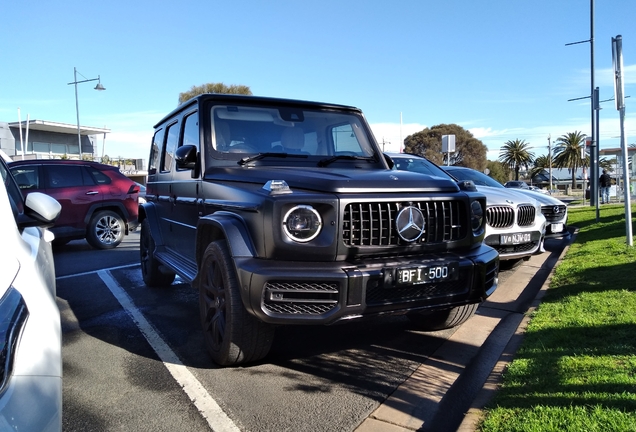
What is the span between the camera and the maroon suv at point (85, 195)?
9.52 meters

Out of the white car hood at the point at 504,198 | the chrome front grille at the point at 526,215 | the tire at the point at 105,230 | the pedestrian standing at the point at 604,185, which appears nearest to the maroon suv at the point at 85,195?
the tire at the point at 105,230

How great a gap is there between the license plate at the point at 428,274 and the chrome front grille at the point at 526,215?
12.2 feet

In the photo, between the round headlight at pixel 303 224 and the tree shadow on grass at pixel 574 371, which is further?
the round headlight at pixel 303 224

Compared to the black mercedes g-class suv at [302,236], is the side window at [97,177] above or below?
above

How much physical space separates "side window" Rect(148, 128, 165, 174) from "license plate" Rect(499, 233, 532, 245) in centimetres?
437

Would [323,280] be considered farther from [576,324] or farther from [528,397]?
[576,324]

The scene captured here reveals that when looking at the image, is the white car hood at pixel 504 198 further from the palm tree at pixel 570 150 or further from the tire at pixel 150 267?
the palm tree at pixel 570 150

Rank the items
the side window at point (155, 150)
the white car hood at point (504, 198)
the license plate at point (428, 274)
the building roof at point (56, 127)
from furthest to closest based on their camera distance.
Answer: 1. the building roof at point (56, 127)
2. the white car hood at point (504, 198)
3. the side window at point (155, 150)
4. the license plate at point (428, 274)

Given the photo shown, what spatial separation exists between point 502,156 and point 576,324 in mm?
71697

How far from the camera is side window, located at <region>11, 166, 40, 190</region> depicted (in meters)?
9.41

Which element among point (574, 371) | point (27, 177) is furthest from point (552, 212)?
point (27, 177)

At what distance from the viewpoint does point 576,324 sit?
4.18 meters

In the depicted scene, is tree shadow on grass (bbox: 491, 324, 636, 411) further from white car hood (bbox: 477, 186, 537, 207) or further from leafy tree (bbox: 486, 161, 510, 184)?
leafy tree (bbox: 486, 161, 510, 184)

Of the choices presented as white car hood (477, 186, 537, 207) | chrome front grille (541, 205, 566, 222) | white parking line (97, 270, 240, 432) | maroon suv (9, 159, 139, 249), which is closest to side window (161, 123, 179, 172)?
white parking line (97, 270, 240, 432)
